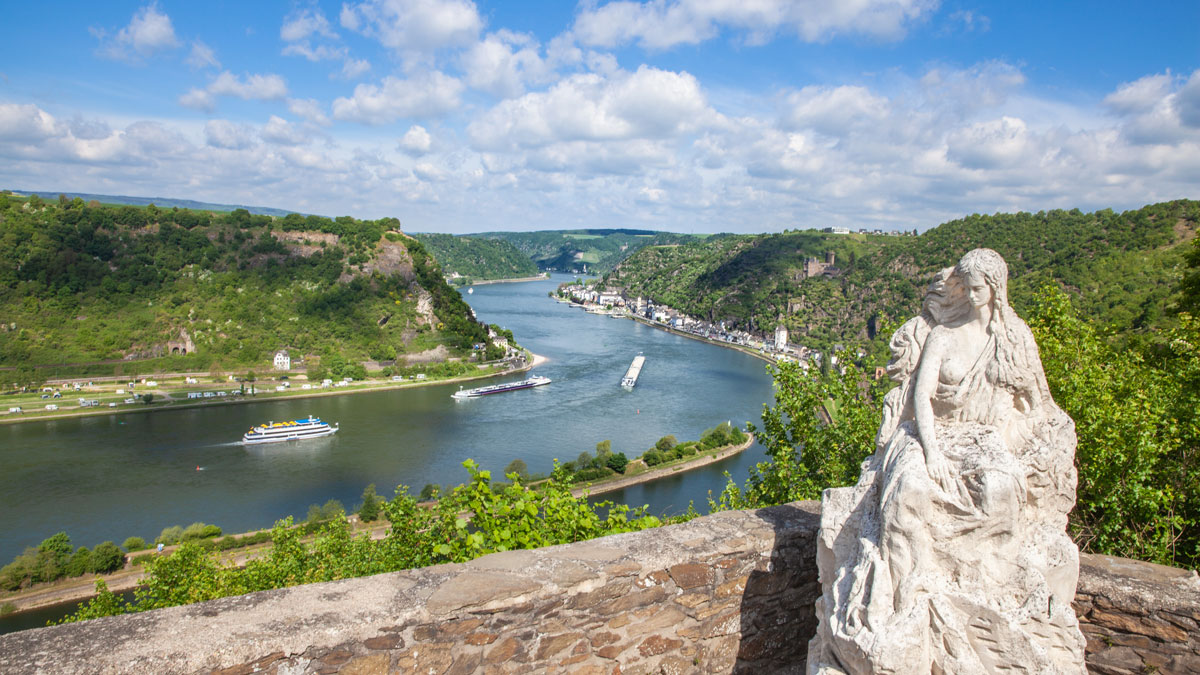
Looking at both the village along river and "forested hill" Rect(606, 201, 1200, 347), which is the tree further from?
"forested hill" Rect(606, 201, 1200, 347)

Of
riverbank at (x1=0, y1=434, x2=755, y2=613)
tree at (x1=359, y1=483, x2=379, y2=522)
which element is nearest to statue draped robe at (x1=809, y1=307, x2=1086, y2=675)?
riverbank at (x1=0, y1=434, x2=755, y2=613)

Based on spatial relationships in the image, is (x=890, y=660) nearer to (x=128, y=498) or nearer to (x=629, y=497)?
(x=629, y=497)

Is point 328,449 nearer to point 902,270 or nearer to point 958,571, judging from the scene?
point 958,571

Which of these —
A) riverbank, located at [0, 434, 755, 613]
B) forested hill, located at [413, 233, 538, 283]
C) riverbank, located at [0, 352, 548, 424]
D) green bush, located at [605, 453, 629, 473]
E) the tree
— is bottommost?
riverbank, located at [0, 352, 548, 424]

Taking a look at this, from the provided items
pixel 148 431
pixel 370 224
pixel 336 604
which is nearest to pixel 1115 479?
pixel 336 604

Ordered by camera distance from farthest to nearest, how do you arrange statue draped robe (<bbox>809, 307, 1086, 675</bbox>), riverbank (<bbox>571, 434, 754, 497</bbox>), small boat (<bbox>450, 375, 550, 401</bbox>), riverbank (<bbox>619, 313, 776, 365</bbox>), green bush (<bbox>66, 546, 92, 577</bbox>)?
1. riverbank (<bbox>619, 313, 776, 365</bbox>)
2. small boat (<bbox>450, 375, 550, 401</bbox>)
3. riverbank (<bbox>571, 434, 754, 497</bbox>)
4. green bush (<bbox>66, 546, 92, 577</bbox>)
5. statue draped robe (<bbox>809, 307, 1086, 675</bbox>)

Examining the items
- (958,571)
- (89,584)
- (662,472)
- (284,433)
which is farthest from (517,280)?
(958,571)

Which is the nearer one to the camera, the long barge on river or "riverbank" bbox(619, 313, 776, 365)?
the long barge on river
